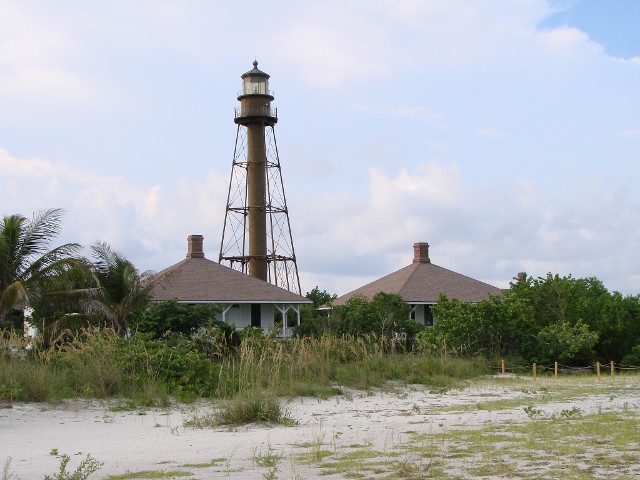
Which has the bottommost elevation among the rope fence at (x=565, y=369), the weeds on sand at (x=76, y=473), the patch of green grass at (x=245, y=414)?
the weeds on sand at (x=76, y=473)

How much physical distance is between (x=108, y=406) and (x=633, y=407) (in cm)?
949

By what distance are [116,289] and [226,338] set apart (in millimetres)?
3666

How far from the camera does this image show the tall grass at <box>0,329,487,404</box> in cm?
1598

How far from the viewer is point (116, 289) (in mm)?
25375

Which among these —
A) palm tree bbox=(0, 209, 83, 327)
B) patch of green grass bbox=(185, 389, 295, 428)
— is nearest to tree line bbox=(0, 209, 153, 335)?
palm tree bbox=(0, 209, 83, 327)

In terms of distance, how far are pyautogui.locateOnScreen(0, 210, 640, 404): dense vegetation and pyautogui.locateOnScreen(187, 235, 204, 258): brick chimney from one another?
223 inches

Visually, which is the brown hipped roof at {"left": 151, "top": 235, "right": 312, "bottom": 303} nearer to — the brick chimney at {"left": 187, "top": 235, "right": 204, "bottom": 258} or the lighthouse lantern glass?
the brick chimney at {"left": 187, "top": 235, "right": 204, "bottom": 258}

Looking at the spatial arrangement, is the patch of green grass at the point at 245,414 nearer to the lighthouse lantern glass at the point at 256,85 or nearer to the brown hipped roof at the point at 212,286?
the brown hipped roof at the point at 212,286

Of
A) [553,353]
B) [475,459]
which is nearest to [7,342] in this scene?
[475,459]

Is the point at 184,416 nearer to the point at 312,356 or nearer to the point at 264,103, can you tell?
the point at 312,356

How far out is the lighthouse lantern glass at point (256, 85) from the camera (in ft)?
145

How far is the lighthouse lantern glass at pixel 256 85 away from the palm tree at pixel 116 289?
2012 centimetres

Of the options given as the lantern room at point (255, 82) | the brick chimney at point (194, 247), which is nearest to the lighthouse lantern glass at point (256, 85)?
the lantern room at point (255, 82)

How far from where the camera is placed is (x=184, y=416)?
14.5 m
